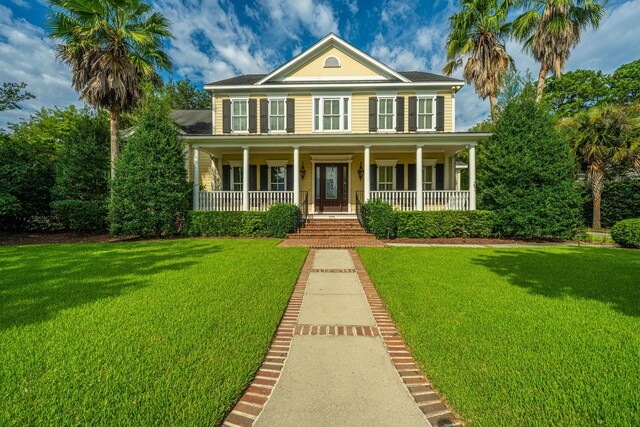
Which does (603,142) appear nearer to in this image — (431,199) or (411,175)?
(411,175)

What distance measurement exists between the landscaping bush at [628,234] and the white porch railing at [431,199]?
15.0 ft

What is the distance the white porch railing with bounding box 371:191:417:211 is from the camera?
1225cm

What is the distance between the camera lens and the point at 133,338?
Result: 9.76 ft

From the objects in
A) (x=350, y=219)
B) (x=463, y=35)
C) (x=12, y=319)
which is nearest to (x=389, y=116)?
(x=350, y=219)

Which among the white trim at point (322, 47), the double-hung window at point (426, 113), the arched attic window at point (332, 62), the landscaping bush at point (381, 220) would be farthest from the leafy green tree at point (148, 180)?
the double-hung window at point (426, 113)

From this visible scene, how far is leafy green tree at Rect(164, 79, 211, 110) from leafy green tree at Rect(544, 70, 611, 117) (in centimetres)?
3888

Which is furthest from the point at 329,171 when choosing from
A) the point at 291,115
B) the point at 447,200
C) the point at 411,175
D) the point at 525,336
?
the point at 525,336

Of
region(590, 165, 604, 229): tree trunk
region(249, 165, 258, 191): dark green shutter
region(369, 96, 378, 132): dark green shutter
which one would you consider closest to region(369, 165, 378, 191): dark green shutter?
region(369, 96, 378, 132): dark green shutter

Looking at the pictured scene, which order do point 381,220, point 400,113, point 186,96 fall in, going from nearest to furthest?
point 381,220 < point 400,113 < point 186,96

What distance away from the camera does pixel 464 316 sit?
3582 mm

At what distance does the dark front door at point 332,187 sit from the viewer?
46.7 feet

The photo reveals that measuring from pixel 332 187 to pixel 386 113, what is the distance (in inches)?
173

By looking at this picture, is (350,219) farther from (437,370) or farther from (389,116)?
(437,370)

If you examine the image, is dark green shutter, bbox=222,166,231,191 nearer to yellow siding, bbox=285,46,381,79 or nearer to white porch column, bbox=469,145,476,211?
yellow siding, bbox=285,46,381,79
